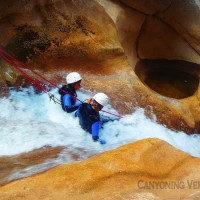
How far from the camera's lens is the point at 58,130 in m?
6.16

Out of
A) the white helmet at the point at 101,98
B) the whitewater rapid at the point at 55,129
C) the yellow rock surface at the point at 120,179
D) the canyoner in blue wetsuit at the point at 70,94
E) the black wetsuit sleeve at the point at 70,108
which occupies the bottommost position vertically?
the whitewater rapid at the point at 55,129

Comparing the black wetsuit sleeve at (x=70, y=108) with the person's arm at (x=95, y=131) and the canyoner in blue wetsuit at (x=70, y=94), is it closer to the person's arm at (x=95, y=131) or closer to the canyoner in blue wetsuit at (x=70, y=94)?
the canyoner in blue wetsuit at (x=70, y=94)

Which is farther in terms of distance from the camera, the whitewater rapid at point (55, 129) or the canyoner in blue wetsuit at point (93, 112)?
the canyoner in blue wetsuit at point (93, 112)

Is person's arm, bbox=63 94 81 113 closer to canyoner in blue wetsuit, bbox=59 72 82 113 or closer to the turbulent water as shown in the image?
canyoner in blue wetsuit, bbox=59 72 82 113

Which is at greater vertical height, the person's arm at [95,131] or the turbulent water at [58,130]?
the person's arm at [95,131]

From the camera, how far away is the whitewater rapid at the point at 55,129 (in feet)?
18.1

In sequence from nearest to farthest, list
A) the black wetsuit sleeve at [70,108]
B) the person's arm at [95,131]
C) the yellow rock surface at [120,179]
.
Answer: the yellow rock surface at [120,179]
the person's arm at [95,131]
the black wetsuit sleeve at [70,108]

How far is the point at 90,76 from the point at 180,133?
7.50 feet

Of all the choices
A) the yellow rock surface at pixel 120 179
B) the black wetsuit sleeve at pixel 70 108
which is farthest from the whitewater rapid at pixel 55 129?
the yellow rock surface at pixel 120 179

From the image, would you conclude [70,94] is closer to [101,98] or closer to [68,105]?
[68,105]

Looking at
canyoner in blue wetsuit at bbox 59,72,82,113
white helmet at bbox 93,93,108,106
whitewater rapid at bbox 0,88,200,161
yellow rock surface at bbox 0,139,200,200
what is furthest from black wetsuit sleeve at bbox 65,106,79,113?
yellow rock surface at bbox 0,139,200,200

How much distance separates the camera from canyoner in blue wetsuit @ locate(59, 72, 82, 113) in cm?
636

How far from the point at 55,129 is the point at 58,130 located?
0.06 m

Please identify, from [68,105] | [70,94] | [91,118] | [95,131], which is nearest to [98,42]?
[70,94]
